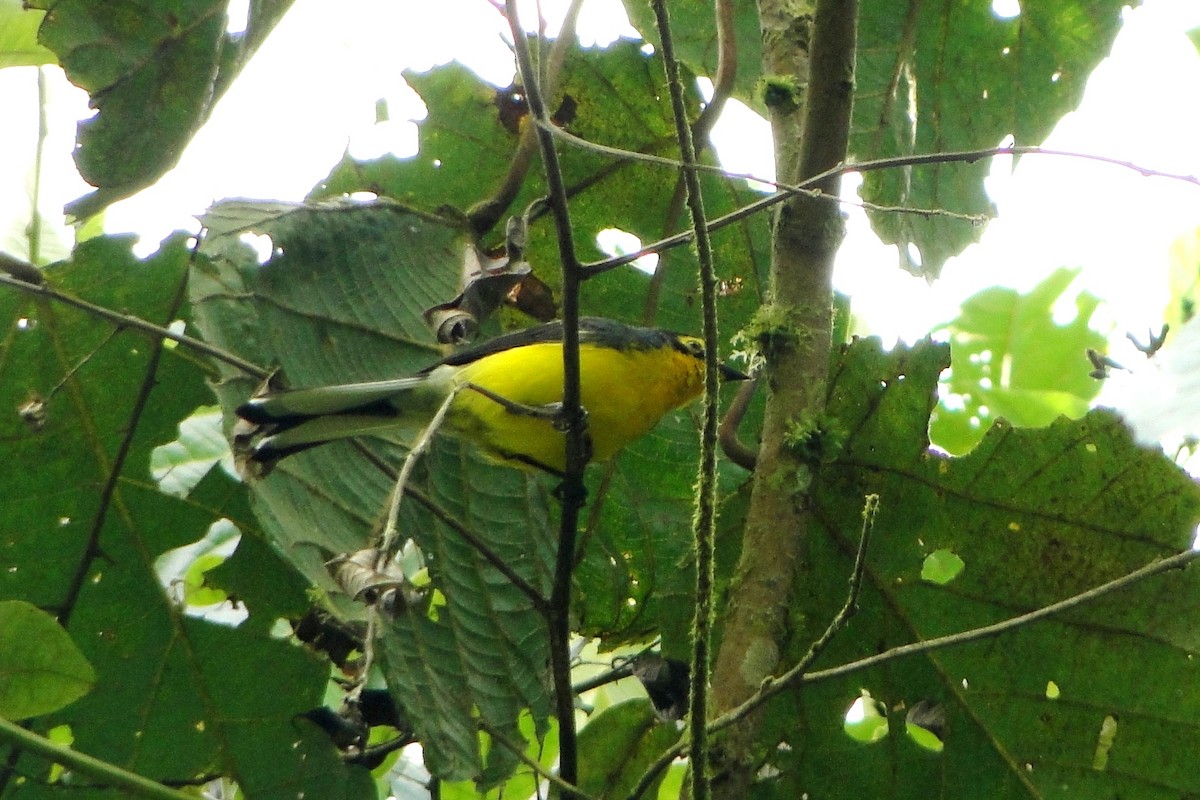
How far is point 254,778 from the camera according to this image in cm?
294

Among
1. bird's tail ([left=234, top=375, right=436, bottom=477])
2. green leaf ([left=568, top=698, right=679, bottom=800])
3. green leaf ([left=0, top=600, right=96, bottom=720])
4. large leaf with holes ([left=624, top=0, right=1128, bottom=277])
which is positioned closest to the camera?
green leaf ([left=0, top=600, right=96, bottom=720])

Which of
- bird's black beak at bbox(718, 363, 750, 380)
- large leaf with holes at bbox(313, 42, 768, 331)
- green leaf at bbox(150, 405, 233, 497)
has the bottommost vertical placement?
green leaf at bbox(150, 405, 233, 497)

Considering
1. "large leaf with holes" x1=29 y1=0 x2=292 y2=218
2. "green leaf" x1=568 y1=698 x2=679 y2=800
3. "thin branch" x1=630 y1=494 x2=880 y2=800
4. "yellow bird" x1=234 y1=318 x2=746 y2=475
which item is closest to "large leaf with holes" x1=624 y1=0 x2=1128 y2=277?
"yellow bird" x1=234 y1=318 x2=746 y2=475

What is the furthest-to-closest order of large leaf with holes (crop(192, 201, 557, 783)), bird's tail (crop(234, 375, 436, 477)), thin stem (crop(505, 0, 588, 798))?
large leaf with holes (crop(192, 201, 557, 783)), bird's tail (crop(234, 375, 436, 477)), thin stem (crop(505, 0, 588, 798))

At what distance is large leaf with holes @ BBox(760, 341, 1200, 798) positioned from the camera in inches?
106

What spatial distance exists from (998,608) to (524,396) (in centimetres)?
127

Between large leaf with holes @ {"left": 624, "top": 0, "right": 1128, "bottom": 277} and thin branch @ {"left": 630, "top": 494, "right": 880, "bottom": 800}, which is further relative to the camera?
large leaf with holes @ {"left": 624, "top": 0, "right": 1128, "bottom": 277}

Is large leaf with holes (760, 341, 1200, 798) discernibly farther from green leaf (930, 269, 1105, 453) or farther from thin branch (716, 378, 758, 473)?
green leaf (930, 269, 1105, 453)

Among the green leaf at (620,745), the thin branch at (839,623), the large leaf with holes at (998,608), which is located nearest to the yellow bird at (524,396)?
the large leaf with holes at (998,608)

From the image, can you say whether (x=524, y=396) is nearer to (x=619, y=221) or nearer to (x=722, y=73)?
(x=619, y=221)

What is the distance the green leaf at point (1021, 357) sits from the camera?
13.4 feet

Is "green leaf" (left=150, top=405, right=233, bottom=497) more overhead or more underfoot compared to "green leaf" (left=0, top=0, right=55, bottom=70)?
more underfoot

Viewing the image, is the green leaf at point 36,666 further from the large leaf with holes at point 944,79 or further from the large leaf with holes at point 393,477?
the large leaf with holes at point 944,79

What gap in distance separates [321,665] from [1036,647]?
1696 millimetres
